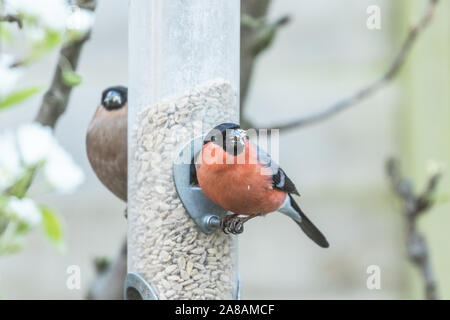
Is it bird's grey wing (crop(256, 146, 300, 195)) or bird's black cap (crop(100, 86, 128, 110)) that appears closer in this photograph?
bird's grey wing (crop(256, 146, 300, 195))

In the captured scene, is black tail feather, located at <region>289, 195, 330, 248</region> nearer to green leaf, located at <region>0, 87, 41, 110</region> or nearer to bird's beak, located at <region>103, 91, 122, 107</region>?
bird's beak, located at <region>103, 91, 122, 107</region>

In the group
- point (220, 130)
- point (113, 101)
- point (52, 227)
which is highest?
point (113, 101)

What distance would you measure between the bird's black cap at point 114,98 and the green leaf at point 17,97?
468 millimetres

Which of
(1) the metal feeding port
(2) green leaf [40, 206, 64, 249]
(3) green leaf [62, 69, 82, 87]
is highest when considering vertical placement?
(3) green leaf [62, 69, 82, 87]

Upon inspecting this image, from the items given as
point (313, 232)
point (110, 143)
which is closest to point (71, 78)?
point (110, 143)

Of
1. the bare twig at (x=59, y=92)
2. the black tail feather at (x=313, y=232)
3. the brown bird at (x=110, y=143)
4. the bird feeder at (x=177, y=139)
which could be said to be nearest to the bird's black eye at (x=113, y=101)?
the brown bird at (x=110, y=143)

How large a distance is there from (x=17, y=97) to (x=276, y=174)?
63 cm

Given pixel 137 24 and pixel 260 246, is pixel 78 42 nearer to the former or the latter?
pixel 137 24

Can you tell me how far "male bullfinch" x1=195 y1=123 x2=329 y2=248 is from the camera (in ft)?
6.36

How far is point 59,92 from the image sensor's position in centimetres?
196

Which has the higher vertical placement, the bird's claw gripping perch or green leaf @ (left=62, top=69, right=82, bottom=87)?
green leaf @ (left=62, top=69, right=82, bottom=87)

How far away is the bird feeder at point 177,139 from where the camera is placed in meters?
2.04

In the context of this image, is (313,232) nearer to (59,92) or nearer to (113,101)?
(113,101)

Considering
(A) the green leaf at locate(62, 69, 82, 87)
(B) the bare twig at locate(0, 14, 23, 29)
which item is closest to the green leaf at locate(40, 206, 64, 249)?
(A) the green leaf at locate(62, 69, 82, 87)
